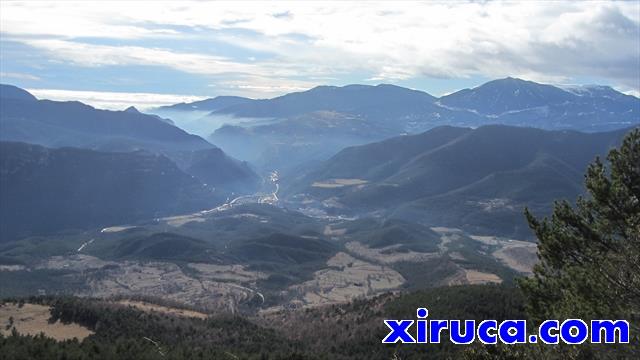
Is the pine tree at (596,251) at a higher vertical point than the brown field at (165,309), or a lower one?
higher

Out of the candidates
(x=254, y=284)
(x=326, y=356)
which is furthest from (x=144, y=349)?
(x=254, y=284)

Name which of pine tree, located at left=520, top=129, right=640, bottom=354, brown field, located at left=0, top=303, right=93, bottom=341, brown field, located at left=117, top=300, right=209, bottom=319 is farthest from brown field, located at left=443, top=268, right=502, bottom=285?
pine tree, located at left=520, top=129, right=640, bottom=354

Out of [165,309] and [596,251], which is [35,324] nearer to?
[165,309]

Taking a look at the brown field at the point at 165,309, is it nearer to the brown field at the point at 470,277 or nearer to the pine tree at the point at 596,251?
the pine tree at the point at 596,251

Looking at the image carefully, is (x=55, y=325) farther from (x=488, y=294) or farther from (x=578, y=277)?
(x=578, y=277)

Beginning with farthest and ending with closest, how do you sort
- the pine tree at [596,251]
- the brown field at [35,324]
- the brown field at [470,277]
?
1. the brown field at [470,277]
2. the brown field at [35,324]
3. the pine tree at [596,251]

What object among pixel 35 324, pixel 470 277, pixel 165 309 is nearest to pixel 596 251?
pixel 35 324

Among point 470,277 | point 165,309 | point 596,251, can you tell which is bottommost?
point 470,277

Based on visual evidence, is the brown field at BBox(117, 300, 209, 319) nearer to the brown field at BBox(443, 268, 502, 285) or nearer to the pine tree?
the pine tree

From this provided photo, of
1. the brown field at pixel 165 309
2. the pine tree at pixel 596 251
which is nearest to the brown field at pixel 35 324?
the brown field at pixel 165 309
